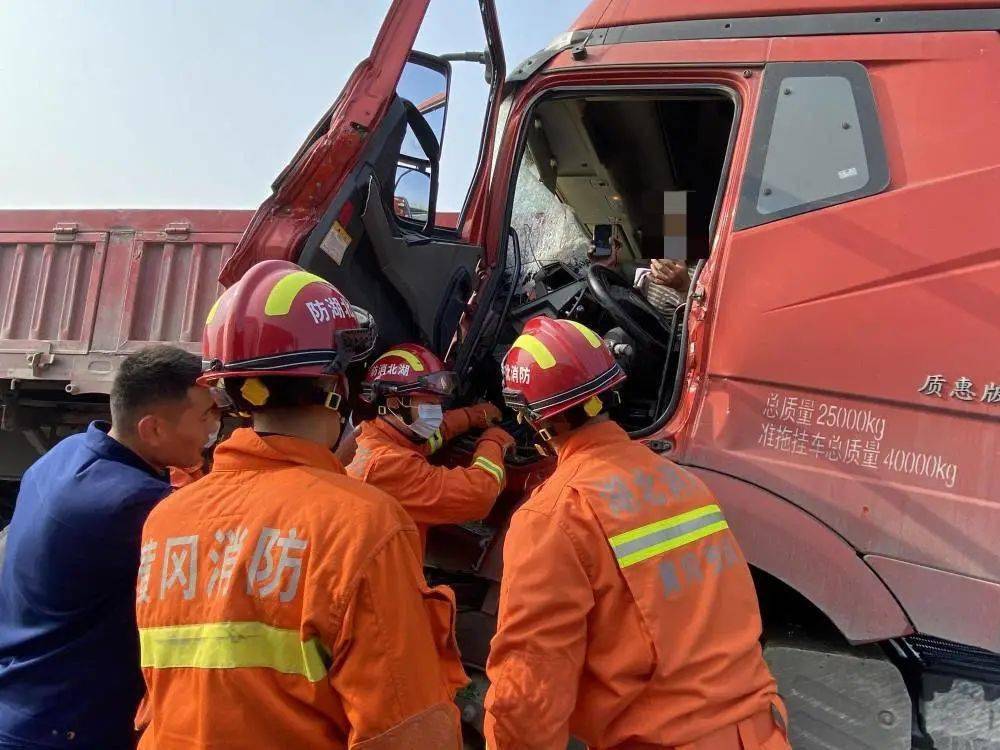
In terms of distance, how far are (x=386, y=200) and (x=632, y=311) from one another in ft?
3.52

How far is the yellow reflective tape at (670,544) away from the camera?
146cm

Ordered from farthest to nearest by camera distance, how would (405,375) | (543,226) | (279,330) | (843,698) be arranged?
(543,226)
(405,375)
(843,698)
(279,330)

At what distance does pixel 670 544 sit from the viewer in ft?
4.93

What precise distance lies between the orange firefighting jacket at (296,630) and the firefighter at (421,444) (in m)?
1.13

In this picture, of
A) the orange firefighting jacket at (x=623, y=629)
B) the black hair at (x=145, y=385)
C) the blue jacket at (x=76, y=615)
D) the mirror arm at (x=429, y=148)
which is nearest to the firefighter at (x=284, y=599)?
the orange firefighting jacket at (x=623, y=629)

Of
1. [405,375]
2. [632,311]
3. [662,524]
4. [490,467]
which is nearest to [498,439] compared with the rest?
[490,467]

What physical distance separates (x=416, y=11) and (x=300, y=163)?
69 cm

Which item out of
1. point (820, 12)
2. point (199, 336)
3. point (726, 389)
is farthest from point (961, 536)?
point (199, 336)

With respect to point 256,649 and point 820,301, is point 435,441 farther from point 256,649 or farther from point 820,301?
point 256,649

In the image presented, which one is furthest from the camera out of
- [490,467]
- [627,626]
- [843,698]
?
[490,467]

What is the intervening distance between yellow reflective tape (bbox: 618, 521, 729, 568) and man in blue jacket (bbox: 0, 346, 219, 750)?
108 centimetres

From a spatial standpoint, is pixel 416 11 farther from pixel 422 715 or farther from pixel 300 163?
pixel 422 715

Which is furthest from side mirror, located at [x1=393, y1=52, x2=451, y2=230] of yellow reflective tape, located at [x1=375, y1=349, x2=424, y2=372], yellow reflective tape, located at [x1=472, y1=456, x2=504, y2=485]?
yellow reflective tape, located at [x1=472, y1=456, x2=504, y2=485]

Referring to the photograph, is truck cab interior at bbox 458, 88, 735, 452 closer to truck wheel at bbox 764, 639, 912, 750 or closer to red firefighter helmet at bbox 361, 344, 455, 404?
red firefighter helmet at bbox 361, 344, 455, 404
